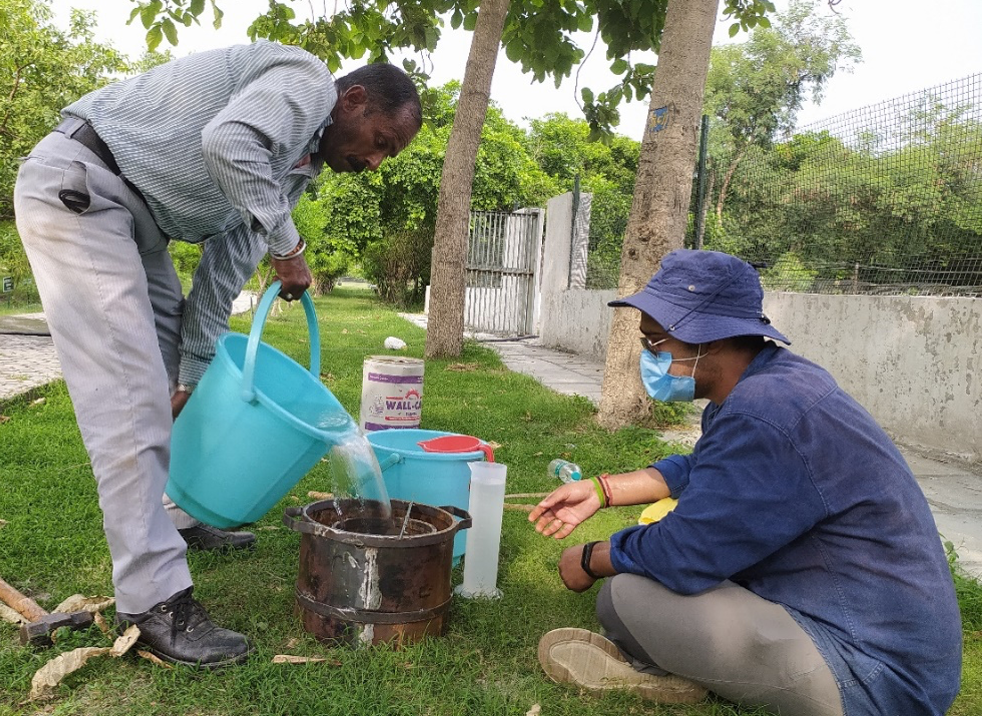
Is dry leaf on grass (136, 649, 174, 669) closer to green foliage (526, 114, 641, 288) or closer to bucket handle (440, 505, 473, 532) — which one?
bucket handle (440, 505, 473, 532)

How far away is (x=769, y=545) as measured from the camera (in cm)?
197

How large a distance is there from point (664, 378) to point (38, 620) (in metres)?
1.87

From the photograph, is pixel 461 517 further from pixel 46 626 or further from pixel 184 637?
pixel 46 626

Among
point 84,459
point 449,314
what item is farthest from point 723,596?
point 449,314

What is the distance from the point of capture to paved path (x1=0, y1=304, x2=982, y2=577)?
4012 mm

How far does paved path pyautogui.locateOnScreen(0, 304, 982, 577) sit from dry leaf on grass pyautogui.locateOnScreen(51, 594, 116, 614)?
3.16 metres

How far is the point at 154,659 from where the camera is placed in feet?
7.52

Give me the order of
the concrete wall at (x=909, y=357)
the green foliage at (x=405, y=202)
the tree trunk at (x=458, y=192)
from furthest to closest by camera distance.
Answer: the green foliage at (x=405, y=202), the tree trunk at (x=458, y=192), the concrete wall at (x=909, y=357)

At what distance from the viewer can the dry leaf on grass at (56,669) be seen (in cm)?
212

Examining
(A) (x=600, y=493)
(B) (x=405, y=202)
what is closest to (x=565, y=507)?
(A) (x=600, y=493)

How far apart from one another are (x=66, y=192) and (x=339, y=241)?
23.1 metres

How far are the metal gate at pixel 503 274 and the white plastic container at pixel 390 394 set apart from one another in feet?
36.2

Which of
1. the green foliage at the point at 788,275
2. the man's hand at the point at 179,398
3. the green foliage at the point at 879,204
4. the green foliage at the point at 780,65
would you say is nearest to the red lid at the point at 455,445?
the man's hand at the point at 179,398

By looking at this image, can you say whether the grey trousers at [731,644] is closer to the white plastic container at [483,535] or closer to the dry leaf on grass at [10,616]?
the white plastic container at [483,535]
